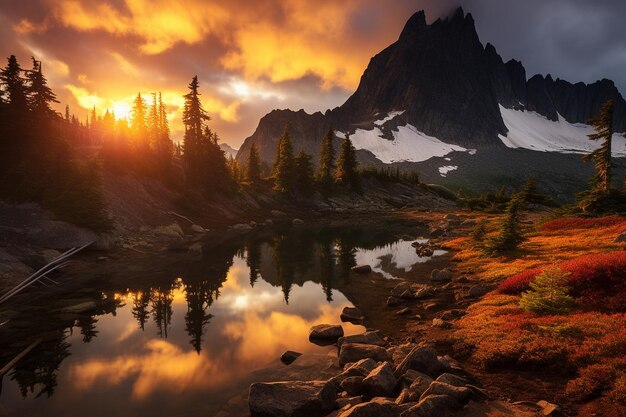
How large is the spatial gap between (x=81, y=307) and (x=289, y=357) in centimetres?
1351

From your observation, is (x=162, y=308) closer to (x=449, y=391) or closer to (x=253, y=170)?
(x=449, y=391)

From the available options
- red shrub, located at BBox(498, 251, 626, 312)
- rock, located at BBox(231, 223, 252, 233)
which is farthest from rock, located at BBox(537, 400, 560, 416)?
rock, located at BBox(231, 223, 252, 233)

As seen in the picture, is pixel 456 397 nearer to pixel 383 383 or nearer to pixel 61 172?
pixel 383 383

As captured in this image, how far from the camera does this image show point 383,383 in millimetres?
9875

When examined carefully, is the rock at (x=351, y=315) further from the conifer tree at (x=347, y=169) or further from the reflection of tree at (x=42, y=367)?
the conifer tree at (x=347, y=169)

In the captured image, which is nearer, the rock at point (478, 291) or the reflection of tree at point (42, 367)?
the reflection of tree at point (42, 367)

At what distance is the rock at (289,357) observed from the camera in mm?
13414

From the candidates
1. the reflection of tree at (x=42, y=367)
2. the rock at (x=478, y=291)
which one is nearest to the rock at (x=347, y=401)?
the reflection of tree at (x=42, y=367)

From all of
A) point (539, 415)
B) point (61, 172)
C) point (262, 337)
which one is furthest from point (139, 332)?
point (61, 172)

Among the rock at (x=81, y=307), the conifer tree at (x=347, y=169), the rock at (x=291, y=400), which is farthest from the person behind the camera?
the conifer tree at (x=347, y=169)

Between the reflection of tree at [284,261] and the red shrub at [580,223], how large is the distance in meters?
30.5

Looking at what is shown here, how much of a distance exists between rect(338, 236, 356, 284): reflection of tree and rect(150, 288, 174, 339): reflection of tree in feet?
43.3

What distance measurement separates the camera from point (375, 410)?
320 inches

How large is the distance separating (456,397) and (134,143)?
60.5 metres
